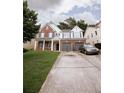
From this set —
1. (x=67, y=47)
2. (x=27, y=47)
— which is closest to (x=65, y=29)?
(x=67, y=47)

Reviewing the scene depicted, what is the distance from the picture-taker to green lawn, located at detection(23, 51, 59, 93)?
5.80ft

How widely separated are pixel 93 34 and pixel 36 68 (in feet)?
1.88

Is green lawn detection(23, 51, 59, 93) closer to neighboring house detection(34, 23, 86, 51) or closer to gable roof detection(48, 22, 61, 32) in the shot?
neighboring house detection(34, 23, 86, 51)

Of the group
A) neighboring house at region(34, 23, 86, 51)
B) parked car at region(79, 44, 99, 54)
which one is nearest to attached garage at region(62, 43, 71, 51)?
neighboring house at region(34, 23, 86, 51)

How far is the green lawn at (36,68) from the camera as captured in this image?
1.77m

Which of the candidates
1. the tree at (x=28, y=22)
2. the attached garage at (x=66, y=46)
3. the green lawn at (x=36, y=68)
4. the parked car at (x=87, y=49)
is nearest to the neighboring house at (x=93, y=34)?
the parked car at (x=87, y=49)

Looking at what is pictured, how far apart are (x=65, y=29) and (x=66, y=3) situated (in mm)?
228

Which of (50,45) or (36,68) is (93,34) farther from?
(36,68)

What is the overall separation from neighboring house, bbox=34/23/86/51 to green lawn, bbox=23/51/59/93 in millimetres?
64

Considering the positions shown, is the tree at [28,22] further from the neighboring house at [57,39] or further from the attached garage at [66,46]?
the attached garage at [66,46]

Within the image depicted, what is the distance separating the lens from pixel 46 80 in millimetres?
1812

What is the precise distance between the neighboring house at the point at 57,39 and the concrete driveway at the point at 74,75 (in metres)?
0.07

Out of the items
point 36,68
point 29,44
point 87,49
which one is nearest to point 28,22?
point 29,44
